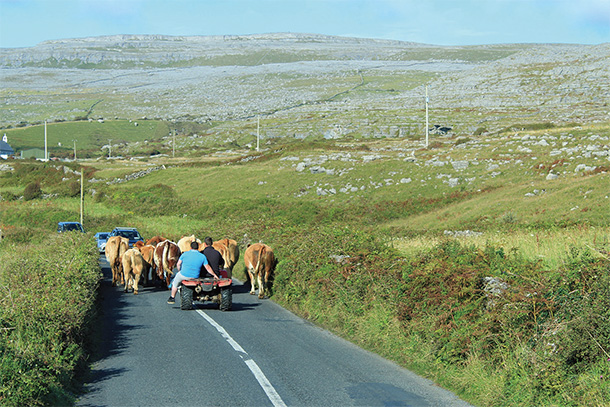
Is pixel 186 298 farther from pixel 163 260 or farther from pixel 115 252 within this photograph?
pixel 115 252

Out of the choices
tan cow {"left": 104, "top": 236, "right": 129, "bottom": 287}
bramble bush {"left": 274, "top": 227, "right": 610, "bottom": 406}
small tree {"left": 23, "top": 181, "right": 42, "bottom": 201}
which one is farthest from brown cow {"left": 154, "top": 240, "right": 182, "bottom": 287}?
small tree {"left": 23, "top": 181, "right": 42, "bottom": 201}

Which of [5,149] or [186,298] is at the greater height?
[186,298]

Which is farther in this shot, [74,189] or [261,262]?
[74,189]

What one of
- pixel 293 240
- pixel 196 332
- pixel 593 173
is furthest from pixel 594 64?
pixel 196 332

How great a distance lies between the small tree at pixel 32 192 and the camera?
69.3 meters

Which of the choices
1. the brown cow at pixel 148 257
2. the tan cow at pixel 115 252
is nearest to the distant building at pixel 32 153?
the tan cow at pixel 115 252

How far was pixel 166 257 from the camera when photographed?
21.7 m

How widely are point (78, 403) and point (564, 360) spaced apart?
21.4ft

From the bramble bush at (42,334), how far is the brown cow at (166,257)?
270 inches

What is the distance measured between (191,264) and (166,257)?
16.1 ft

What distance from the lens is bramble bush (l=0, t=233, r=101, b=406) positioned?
7.97 m

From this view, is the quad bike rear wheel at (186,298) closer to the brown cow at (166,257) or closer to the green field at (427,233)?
the green field at (427,233)

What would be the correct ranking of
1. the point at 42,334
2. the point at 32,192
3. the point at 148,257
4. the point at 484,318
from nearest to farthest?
1. the point at 42,334
2. the point at 484,318
3. the point at 148,257
4. the point at 32,192

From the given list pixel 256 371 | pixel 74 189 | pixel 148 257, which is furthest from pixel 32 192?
pixel 256 371
